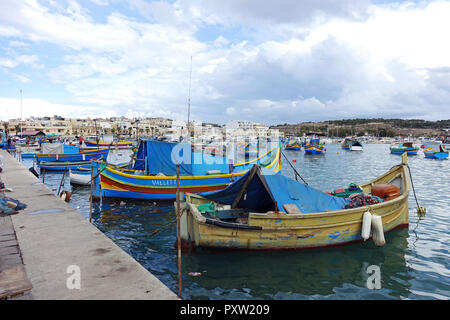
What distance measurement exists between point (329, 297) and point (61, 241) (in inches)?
255

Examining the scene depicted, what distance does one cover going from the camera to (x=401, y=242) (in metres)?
10.8

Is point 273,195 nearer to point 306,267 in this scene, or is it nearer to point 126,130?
point 306,267

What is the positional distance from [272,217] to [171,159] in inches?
394

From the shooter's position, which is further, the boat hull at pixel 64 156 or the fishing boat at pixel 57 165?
the boat hull at pixel 64 156

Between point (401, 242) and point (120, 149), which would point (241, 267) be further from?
point (120, 149)

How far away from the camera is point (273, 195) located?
9.43 m

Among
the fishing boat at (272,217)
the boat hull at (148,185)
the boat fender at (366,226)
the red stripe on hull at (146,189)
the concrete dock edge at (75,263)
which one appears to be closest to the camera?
the concrete dock edge at (75,263)

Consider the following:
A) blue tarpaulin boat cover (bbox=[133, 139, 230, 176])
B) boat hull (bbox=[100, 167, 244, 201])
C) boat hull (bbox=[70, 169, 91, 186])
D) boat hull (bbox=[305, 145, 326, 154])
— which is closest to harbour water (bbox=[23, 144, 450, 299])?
boat hull (bbox=[100, 167, 244, 201])

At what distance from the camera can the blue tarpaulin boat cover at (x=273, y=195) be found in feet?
31.4

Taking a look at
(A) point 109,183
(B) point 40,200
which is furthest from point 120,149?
(B) point 40,200

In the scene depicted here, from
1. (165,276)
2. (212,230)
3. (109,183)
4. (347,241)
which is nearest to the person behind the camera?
(165,276)

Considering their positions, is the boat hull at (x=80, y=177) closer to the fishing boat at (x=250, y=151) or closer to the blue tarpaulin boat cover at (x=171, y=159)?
the blue tarpaulin boat cover at (x=171, y=159)

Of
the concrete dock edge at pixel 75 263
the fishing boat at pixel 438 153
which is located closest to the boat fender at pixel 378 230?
the concrete dock edge at pixel 75 263

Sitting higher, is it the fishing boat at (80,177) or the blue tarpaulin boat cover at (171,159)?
the blue tarpaulin boat cover at (171,159)
